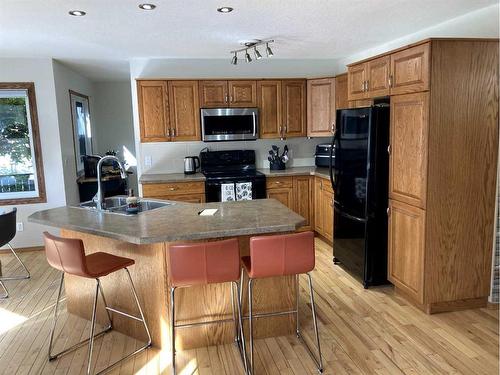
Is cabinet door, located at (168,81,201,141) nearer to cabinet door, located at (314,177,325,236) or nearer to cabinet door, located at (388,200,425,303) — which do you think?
cabinet door, located at (314,177,325,236)

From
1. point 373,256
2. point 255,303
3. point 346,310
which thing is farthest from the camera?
point 373,256

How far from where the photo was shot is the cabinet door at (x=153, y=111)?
4.76 m

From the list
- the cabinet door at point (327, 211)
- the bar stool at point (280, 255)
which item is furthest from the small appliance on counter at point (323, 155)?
the bar stool at point (280, 255)

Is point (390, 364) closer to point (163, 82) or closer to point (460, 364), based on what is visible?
→ point (460, 364)

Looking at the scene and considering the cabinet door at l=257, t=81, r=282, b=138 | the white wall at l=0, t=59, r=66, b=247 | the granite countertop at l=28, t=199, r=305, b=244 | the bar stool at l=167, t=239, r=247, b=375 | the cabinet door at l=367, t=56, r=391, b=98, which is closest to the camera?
the bar stool at l=167, t=239, r=247, b=375

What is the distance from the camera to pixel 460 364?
2451mm

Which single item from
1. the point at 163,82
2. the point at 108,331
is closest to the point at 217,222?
the point at 108,331

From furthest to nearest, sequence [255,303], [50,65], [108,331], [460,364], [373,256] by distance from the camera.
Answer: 1. [50,65]
2. [373,256]
3. [108,331]
4. [255,303]
5. [460,364]

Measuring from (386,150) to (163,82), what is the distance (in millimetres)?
2776

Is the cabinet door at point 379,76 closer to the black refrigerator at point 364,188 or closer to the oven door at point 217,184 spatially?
the black refrigerator at point 364,188

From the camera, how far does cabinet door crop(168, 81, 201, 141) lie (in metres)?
4.82

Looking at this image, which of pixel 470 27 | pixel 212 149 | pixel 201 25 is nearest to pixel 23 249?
pixel 212 149

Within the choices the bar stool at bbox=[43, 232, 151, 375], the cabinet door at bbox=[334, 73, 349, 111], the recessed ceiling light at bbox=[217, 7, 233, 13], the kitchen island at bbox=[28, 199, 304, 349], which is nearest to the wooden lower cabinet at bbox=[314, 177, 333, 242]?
the cabinet door at bbox=[334, 73, 349, 111]

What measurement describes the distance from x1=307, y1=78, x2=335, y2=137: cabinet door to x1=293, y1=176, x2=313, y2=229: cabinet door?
67 cm
